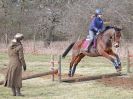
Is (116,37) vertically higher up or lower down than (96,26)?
lower down

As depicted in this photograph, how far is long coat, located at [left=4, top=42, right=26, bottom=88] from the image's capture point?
1201cm

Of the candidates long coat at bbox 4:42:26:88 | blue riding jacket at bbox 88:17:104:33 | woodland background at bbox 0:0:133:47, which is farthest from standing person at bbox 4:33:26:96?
woodland background at bbox 0:0:133:47

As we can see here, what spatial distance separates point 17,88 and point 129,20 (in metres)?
22.3

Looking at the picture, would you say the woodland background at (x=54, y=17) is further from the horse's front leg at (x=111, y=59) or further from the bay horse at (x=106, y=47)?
the horse's front leg at (x=111, y=59)

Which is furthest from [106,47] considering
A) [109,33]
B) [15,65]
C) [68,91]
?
[15,65]

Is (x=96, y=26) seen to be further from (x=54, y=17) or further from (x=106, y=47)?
(x=54, y=17)

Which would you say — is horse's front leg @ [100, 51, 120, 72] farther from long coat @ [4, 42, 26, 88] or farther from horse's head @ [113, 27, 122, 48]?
long coat @ [4, 42, 26, 88]

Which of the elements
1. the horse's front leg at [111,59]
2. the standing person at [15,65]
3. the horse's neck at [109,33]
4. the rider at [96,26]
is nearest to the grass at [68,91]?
the standing person at [15,65]

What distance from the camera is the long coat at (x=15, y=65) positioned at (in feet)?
39.4

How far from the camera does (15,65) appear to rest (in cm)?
1208

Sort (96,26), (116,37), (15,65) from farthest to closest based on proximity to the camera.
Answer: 1. (96,26)
2. (116,37)
3. (15,65)

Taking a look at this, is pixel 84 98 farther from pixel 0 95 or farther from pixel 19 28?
pixel 19 28

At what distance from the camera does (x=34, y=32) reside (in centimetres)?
4416

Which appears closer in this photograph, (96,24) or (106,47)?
(96,24)
